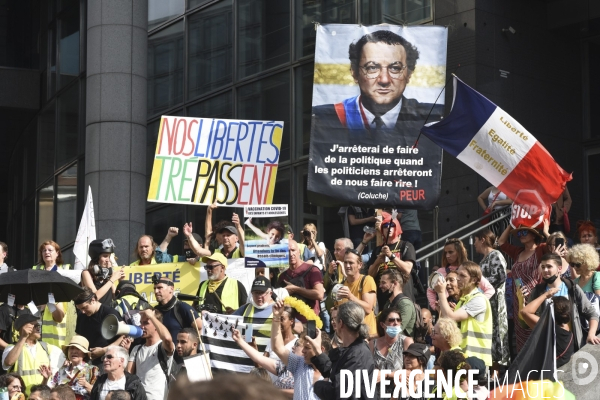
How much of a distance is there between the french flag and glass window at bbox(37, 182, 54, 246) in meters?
15.9

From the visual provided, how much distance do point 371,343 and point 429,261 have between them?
20.5 feet

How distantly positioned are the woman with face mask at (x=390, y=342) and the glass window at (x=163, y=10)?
15119mm

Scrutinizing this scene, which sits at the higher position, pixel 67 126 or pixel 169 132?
pixel 67 126

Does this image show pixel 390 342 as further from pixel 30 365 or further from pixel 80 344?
pixel 30 365

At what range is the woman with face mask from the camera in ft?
33.5

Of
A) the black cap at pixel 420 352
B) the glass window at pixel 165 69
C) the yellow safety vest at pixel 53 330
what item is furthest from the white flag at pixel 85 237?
the glass window at pixel 165 69

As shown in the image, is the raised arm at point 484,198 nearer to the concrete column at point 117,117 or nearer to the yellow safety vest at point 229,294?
the yellow safety vest at point 229,294

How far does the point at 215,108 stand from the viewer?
75.6 ft

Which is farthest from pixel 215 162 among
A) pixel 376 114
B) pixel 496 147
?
pixel 496 147

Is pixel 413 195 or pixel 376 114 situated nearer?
pixel 413 195

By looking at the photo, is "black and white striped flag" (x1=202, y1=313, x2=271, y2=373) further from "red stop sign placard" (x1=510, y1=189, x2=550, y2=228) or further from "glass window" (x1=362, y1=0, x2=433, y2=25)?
"glass window" (x1=362, y1=0, x2=433, y2=25)

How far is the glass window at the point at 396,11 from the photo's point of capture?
1836 cm

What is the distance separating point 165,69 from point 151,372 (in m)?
14.7

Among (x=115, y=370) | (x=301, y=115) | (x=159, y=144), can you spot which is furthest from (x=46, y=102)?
(x=115, y=370)
